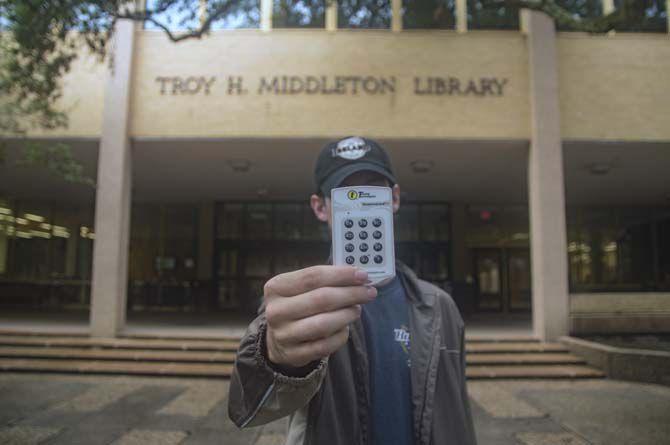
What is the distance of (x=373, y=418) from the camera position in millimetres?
1494

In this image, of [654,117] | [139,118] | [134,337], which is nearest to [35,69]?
[139,118]

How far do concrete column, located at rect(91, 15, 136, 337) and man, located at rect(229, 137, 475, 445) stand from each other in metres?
7.78

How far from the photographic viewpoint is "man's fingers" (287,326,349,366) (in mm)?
1010

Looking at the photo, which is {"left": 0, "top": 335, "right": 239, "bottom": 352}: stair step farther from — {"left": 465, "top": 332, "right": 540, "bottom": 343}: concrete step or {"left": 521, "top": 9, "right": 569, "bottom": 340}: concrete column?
{"left": 521, "top": 9, "right": 569, "bottom": 340}: concrete column

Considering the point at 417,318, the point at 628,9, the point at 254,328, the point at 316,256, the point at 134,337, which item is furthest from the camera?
the point at 316,256

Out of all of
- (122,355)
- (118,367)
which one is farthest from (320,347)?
(122,355)

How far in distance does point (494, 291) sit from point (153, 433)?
40.4 feet

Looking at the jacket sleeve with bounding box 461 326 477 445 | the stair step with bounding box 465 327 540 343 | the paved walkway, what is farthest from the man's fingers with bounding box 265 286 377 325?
the stair step with bounding box 465 327 540 343

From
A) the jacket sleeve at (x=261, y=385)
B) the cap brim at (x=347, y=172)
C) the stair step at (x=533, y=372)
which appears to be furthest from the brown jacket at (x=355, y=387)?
the stair step at (x=533, y=372)

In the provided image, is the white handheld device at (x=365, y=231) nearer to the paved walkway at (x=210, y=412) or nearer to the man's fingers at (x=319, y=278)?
the man's fingers at (x=319, y=278)

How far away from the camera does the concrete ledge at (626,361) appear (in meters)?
6.18

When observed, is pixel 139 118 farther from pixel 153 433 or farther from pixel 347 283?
pixel 347 283

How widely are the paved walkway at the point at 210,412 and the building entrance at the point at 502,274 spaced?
310 inches

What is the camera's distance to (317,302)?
3.19 ft
